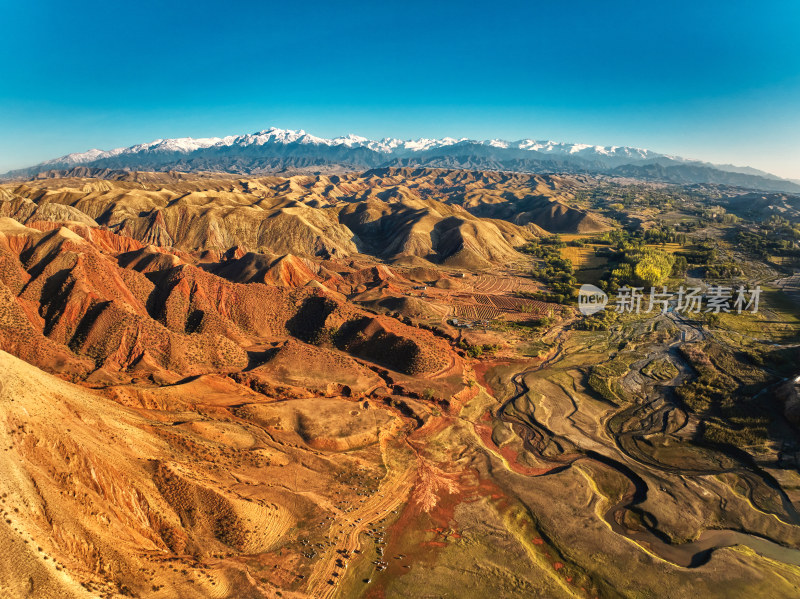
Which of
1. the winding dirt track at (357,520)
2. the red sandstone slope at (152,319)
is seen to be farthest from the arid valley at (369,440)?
the red sandstone slope at (152,319)

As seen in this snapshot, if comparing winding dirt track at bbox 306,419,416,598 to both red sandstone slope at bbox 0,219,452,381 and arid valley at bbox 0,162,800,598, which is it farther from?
red sandstone slope at bbox 0,219,452,381

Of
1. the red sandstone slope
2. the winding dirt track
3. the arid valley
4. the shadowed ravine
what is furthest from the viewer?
the red sandstone slope

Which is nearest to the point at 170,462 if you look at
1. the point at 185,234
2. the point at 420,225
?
the point at 185,234

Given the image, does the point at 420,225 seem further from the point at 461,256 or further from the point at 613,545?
the point at 613,545

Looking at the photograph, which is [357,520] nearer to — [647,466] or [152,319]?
[647,466]

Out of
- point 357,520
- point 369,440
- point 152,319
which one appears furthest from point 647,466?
point 152,319

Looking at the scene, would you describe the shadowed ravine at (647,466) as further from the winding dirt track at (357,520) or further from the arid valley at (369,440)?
the winding dirt track at (357,520)

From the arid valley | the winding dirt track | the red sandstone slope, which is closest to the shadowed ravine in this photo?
Result: the arid valley

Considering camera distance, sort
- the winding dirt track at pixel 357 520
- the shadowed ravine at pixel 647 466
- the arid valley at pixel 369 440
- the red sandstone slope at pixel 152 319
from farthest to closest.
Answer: the red sandstone slope at pixel 152 319
the shadowed ravine at pixel 647 466
the winding dirt track at pixel 357 520
the arid valley at pixel 369 440

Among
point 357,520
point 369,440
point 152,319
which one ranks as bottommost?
point 357,520

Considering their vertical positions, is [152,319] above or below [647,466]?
above

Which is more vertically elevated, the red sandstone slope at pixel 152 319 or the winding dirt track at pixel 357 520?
the red sandstone slope at pixel 152 319
